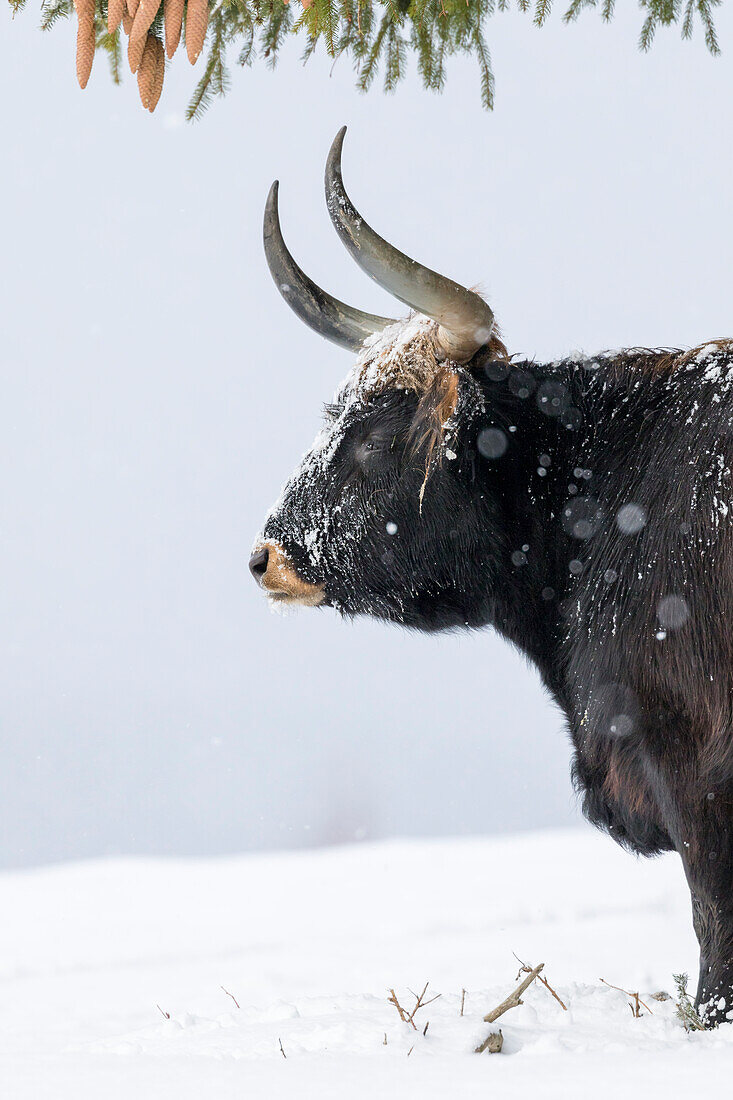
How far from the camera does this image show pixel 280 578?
3869 millimetres

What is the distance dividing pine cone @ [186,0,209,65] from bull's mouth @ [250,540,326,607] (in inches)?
70.1

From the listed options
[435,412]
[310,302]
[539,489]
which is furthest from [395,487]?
[310,302]

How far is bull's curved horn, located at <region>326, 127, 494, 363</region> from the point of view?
10.8 feet

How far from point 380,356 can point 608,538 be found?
1193 millimetres

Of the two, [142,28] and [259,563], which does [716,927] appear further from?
[142,28]

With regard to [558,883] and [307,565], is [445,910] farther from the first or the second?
[307,565]

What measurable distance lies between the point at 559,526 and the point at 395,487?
2.01 feet

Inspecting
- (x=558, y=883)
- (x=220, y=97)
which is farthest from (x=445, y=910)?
(x=220, y=97)

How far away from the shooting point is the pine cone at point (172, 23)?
3617 mm

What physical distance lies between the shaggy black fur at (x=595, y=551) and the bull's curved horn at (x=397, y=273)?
0.25 m

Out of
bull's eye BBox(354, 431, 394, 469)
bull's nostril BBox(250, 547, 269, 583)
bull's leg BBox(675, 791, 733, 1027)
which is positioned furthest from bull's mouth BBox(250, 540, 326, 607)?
bull's leg BBox(675, 791, 733, 1027)

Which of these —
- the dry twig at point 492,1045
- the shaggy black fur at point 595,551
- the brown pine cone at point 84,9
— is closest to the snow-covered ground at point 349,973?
the dry twig at point 492,1045

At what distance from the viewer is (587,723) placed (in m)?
3.19

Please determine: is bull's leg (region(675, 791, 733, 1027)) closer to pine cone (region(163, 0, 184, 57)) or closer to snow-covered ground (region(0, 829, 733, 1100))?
snow-covered ground (region(0, 829, 733, 1100))
